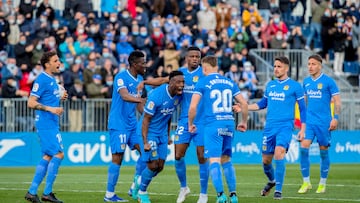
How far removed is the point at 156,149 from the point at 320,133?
A: 15.8 ft

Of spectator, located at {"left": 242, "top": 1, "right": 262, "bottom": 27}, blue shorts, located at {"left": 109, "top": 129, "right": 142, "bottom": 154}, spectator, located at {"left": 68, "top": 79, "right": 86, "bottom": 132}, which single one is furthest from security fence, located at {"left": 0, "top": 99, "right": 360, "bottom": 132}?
blue shorts, located at {"left": 109, "top": 129, "right": 142, "bottom": 154}

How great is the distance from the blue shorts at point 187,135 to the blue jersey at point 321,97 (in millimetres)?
A: 3592

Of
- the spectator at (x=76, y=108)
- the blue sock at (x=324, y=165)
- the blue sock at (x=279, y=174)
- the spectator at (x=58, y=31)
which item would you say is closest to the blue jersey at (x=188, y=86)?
the blue sock at (x=279, y=174)

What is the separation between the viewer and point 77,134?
102 ft

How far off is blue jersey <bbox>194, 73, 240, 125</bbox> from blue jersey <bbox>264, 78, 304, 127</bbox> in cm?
250

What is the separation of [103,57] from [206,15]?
494cm

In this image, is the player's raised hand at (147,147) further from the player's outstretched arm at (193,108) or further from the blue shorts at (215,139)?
the blue shorts at (215,139)

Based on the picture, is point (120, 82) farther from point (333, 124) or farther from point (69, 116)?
point (69, 116)

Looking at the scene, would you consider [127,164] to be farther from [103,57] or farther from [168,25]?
[168,25]

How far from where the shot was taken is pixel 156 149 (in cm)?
1695

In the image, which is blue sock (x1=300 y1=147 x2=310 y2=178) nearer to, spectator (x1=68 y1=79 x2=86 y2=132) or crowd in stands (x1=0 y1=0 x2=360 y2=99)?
spectator (x1=68 y1=79 x2=86 y2=132)

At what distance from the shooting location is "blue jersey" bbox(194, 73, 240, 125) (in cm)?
1628

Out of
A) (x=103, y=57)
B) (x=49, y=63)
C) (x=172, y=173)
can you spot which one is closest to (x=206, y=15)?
(x=103, y=57)

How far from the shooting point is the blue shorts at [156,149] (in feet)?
55.3
